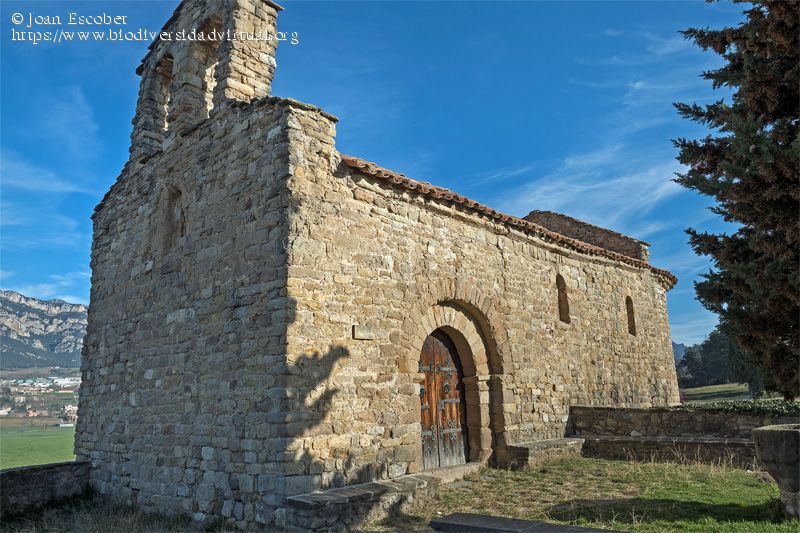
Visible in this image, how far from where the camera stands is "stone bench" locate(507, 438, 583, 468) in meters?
8.79

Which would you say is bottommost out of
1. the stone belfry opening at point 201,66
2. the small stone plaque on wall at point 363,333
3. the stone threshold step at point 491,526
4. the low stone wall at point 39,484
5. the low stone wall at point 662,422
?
the low stone wall at point 39,484

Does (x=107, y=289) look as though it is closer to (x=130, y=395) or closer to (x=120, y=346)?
(x=120, y=346)

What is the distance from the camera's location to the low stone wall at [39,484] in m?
8.46

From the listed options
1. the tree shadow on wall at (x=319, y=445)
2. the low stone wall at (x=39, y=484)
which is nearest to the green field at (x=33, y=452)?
the low stone wall at (x=39, y=484)

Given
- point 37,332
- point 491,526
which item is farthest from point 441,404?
point 37,332

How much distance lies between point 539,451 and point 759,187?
5823 millimetres

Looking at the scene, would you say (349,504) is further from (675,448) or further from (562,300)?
(562,300)

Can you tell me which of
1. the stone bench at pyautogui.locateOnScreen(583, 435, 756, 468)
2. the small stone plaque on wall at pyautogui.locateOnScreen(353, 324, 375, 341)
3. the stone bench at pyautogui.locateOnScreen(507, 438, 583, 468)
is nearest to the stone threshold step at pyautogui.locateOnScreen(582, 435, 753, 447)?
the stone bench at pyautogui.locateOnScreen(583, 435, 756, 468)

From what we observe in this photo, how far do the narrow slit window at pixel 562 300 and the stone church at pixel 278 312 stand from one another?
32cm

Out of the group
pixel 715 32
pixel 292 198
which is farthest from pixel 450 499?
pixel 715 32

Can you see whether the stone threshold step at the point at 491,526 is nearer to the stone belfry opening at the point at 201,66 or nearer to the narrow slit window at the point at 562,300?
the stone belfry opening at the point at 201,66

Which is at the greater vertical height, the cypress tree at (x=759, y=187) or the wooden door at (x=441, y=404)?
the cypress tree at (x=759, y=187)

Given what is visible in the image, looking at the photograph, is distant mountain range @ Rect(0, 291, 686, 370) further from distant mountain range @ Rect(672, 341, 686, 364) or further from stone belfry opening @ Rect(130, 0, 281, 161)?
stone belfry opening @ Rect(130, 0, 281, 161)

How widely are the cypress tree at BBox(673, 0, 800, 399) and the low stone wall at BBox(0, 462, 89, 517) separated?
10.3 m
